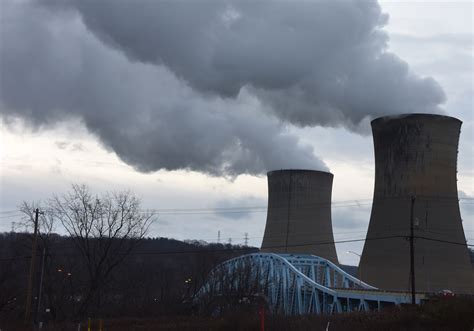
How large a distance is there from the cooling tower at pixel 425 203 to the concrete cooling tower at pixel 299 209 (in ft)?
21.1

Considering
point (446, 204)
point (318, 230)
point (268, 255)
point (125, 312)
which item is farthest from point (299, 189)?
point (125, 312)

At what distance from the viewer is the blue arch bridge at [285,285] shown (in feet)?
89.2

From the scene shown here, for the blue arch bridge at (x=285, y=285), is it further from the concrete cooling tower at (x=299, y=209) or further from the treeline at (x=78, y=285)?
the treeline at (x=78, y=285)

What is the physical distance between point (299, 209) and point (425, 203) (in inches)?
299

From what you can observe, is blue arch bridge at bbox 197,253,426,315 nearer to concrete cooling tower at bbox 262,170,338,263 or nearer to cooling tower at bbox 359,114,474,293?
concrete cooling tower at bbox 262,170,338,263

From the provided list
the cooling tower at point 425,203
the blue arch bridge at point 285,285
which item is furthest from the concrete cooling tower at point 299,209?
the cooling tower at point 425,203

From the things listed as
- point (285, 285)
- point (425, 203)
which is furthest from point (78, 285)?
→ point (425, 203)

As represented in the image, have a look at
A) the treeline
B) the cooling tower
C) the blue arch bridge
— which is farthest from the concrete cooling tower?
the cooling tower

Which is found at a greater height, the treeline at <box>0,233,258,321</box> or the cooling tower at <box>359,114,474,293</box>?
Result: the cooling tower at <box>359,114,474,293</box>

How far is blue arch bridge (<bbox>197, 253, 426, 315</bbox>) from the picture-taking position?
89.2ft

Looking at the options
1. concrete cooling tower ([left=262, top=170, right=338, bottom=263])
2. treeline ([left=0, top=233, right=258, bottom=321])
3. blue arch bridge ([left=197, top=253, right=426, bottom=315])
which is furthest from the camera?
blue arch bridge ([left=197, top=253, right=426, bottom=315])

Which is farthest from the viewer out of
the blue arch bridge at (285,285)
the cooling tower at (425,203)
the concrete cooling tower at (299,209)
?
the blue arch bridge at (285,285)

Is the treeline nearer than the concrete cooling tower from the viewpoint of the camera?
Yes

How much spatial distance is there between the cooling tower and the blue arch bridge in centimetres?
519
